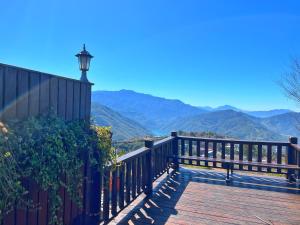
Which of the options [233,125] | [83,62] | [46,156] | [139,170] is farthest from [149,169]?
[233,125]

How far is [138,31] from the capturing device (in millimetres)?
12055

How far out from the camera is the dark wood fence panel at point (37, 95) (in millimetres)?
1455

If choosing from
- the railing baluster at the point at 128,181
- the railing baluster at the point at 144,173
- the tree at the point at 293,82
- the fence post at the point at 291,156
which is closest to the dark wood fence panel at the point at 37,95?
the railing baluster at the point at 128,181

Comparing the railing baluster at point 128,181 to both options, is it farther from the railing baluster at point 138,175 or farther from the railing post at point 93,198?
the railing post at point 93,198

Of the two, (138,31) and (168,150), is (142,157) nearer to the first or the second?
(168,150)

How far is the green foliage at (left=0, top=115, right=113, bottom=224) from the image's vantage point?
1358 mm

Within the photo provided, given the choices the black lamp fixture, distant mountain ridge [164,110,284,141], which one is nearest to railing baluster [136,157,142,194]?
the black lamp fixture

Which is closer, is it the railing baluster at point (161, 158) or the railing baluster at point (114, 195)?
the railing baluster at point (114, 195)

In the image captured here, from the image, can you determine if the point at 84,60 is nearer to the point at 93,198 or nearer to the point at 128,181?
the point at 93,198

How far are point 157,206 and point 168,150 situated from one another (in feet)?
6.11

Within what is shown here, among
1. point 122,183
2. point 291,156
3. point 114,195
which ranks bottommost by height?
point 114,195

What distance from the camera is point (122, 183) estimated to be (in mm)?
2904

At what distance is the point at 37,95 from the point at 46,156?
0.45 metres

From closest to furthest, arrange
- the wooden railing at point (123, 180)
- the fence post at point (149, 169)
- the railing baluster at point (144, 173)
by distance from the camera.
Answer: the wooden railing at point (123, 180) < the railing baluster at point (144, 173) < the fence post at point (149, 169)
